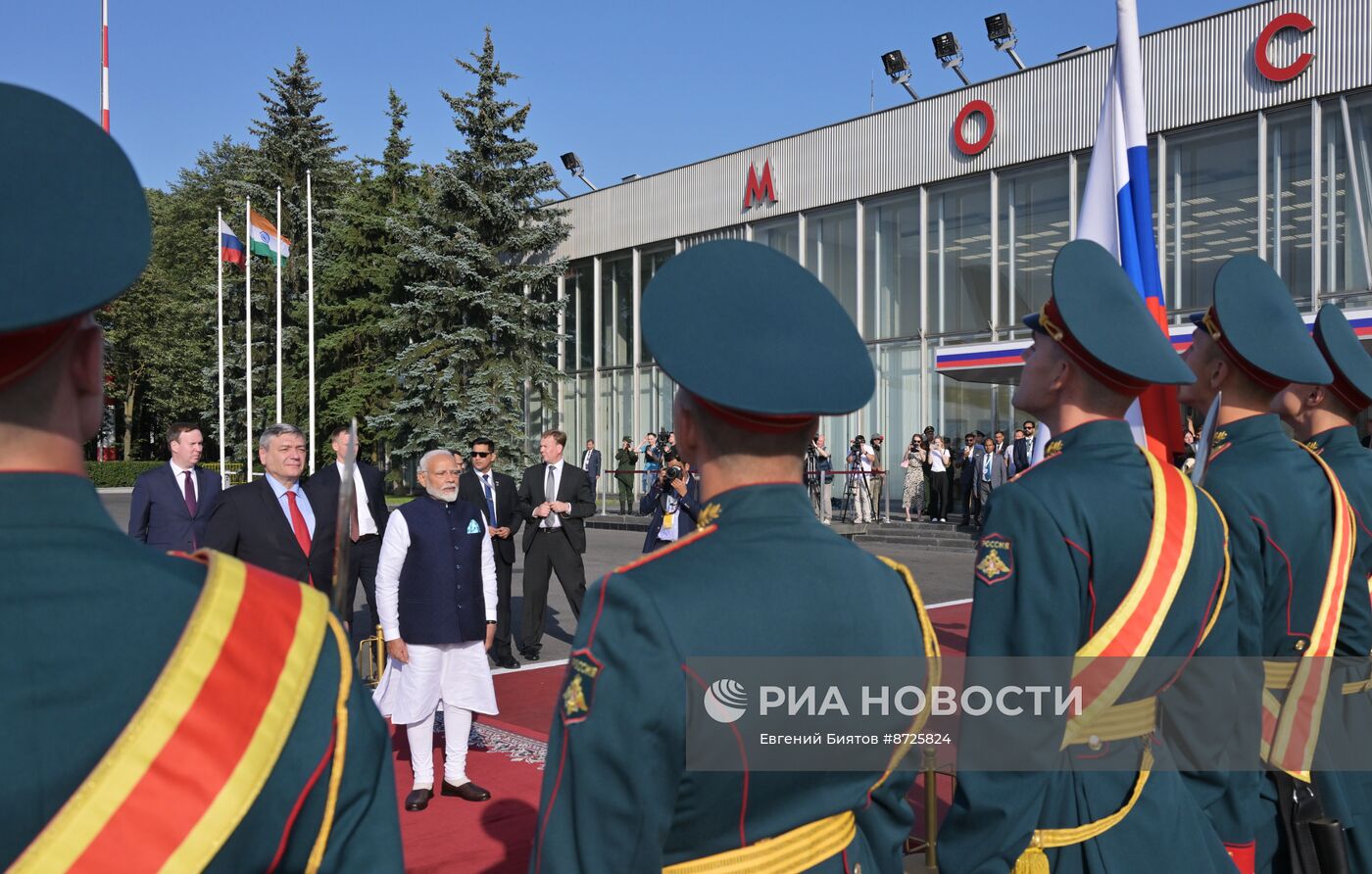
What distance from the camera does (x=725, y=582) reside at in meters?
1.92

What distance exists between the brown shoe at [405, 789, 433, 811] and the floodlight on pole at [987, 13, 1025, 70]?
80.2 ft

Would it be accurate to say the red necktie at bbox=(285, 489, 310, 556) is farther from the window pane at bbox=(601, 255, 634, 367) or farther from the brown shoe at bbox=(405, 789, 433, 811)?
the window pane at bbox=(601, 255, 634, 367)

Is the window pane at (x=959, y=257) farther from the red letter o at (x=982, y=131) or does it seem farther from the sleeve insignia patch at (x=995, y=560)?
the sleeve insignia patch at (x=995, y=560)

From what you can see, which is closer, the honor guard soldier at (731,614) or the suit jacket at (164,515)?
the honor guard soldier at (731,614)

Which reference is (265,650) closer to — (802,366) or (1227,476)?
(802,366)

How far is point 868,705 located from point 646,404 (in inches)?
1316

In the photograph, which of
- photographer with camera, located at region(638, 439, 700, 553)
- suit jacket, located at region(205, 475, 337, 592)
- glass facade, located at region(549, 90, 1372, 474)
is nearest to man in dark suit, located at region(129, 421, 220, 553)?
suit jacket, located at region(205, 475, 337, 592)

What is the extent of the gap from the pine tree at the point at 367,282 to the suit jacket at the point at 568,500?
32.5 m

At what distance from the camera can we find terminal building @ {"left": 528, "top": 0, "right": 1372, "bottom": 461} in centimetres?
2164

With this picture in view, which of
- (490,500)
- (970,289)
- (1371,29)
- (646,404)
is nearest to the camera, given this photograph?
(490,500)

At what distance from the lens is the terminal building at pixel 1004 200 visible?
21.6 metres

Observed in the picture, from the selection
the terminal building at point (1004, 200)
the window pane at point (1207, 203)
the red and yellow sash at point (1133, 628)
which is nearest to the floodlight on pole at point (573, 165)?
the terminal building at point (1004, 200)

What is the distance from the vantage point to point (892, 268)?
2917 cm

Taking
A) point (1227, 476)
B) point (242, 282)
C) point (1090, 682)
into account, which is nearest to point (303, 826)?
point (1090, 682)
